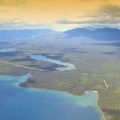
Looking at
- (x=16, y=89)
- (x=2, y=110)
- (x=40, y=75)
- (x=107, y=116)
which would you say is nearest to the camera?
Answer: (x=107, y=116)

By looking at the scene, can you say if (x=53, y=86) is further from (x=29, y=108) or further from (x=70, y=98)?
(x=29, y=108)

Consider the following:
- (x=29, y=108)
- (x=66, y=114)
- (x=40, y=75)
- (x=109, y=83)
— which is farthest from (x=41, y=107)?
(x=40, y=75)

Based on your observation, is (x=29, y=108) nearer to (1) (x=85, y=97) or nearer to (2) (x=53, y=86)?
(1) (x=85, y=97)

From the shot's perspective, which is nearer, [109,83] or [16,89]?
[16,89]

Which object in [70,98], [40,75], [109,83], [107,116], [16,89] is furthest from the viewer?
[40,75]

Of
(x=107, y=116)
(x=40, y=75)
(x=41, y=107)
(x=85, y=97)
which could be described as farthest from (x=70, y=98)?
(x=40, y=75)

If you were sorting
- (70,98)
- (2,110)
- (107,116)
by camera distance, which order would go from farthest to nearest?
(70,98) < (2,110) < (107,116)
